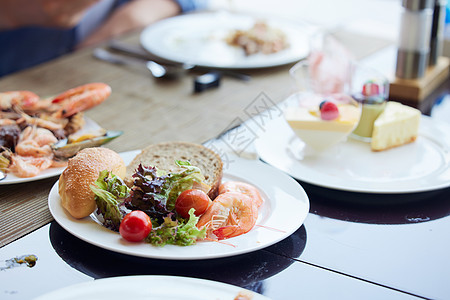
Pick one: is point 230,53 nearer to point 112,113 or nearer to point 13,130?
point 112,113

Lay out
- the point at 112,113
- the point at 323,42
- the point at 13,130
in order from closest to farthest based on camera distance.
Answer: the point at 13,130, the point at 112,113, the point at 323,42

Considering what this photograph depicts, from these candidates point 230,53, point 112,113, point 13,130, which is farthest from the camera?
point 230,53

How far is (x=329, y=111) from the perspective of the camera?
4.61 ft

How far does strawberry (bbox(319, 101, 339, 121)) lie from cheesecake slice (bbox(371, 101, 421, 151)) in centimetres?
16

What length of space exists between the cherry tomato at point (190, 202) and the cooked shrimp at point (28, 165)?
0.42 metres

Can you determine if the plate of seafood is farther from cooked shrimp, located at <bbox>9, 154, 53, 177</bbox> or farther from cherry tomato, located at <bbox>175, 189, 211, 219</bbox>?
cherry tomato, located at <bbox>175, 189, 211, 219</bbox>

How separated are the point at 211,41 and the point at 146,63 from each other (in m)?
0.37

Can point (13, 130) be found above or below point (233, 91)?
above

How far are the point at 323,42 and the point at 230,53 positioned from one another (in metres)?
0.50

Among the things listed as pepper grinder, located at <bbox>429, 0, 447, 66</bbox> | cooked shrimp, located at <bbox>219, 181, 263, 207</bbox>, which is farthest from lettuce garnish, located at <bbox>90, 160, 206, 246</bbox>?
pepper grinder, located at <bbox>429, 0, 447, 66</bbox>

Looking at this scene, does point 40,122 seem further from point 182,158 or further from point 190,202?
point 190,202

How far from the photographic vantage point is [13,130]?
1390 millimetres

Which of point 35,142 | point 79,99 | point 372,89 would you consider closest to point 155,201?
point 35,142

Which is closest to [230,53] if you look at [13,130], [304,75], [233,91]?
[233,91]
